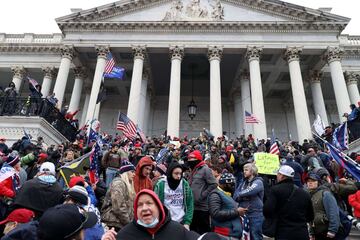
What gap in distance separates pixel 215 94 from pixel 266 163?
13775 mm

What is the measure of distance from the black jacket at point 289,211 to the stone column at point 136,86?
17621 millimetres

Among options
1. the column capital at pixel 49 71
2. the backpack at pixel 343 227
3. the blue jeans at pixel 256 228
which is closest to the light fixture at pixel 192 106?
the column capital at pixel 49 71

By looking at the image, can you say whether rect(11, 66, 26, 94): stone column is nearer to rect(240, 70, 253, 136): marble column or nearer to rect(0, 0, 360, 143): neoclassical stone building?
rect(0, 0, 360, 143): neoclassical stone building

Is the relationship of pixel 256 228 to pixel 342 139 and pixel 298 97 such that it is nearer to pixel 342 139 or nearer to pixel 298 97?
pixel 342 139

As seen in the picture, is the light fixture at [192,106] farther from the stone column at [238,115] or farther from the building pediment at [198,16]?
the building pediment at [198,16]

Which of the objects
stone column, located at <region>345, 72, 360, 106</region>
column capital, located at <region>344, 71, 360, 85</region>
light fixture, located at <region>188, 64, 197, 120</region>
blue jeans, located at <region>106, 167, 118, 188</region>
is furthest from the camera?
column capital, located at <region>344, 71, 360, 85</region>

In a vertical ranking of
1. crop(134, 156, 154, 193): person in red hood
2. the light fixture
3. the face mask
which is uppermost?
the light fixture

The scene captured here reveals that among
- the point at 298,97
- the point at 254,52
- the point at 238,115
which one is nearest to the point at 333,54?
the point at 298,97

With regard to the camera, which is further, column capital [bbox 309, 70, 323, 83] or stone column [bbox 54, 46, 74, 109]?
column capital [bbox 309, 70, 323, 83]

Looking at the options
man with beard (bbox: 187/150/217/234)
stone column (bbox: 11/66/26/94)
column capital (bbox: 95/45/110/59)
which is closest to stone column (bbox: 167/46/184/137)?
column capital (bbox: 95/45/110/59)

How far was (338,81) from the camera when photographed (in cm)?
2252

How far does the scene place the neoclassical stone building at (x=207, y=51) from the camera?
22453mm

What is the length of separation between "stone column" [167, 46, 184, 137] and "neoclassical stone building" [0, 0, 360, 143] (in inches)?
3.0

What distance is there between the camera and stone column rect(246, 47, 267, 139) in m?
20.8
